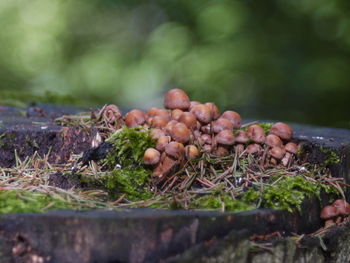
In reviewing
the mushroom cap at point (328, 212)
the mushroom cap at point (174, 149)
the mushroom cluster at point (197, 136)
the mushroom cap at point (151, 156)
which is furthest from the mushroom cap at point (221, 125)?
the mushroom cap at point (328, 212)

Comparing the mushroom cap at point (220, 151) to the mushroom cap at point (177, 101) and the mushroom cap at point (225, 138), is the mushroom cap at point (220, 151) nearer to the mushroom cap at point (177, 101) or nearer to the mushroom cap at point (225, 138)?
the mushroom cap at point (225, 138)

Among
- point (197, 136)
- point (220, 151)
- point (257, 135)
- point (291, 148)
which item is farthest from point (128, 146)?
point (291, 148)

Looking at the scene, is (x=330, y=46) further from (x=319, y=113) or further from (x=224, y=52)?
(x=224, y=52)

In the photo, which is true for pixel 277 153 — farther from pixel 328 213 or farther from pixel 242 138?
pixel 328 213

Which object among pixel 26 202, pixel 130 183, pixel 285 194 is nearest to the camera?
pixel 26 202

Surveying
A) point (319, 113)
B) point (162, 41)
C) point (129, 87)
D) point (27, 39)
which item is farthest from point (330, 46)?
point (27, 39)

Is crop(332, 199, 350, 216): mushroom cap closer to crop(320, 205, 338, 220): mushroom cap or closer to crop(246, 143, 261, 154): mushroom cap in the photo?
crop(320, 205, 338, 220): mushroom cap
